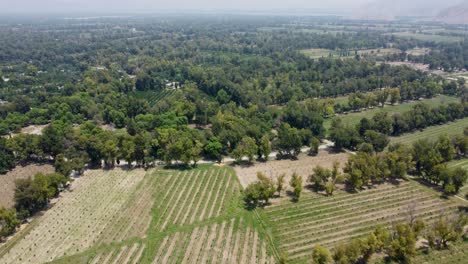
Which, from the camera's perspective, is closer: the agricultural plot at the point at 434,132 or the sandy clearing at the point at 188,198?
the sandy clearing at the point at 188,198

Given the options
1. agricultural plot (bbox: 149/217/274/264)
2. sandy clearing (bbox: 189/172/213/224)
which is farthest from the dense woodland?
agricultural plot (bbox: 149/217/274/264)

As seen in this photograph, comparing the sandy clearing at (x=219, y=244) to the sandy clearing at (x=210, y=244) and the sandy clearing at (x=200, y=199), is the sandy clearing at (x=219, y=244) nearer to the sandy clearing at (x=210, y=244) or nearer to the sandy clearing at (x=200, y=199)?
the sandy clearing at (x=210, y=244)

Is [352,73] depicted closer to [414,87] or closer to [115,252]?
[414,87]

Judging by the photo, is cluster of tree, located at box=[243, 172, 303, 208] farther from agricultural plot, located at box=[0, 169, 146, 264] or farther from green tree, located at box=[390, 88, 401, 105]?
green tree, located at box=[390, 88, 401, 105]

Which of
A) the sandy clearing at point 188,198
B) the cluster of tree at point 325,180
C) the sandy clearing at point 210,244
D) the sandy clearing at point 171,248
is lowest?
the sandy clearing at point 171,248

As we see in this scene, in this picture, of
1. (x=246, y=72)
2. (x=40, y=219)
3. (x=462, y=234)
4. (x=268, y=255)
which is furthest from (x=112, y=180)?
(x=246, y=72)

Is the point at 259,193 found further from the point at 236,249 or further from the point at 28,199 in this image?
the point at 28,199

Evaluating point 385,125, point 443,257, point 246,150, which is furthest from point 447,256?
point 385,125

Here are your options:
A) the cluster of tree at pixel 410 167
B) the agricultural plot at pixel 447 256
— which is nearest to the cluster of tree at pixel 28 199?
the cluster of tree at pixel 410 167
